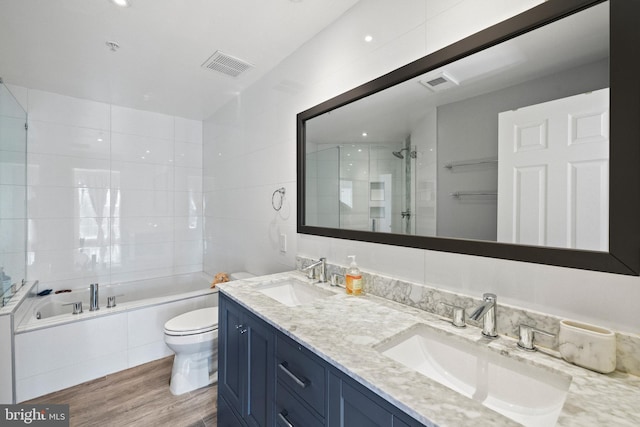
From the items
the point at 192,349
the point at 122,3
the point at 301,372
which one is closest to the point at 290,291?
the point at 301,372

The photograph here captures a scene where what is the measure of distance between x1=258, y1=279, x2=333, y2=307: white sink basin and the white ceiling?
1603mm

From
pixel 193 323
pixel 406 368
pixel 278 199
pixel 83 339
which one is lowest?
pixel 83 339

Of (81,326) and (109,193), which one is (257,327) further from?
(109,193)

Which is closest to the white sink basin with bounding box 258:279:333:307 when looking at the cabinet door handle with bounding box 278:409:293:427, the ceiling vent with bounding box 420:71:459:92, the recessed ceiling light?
the cabinet door handle with bounding box 278:409:293:427

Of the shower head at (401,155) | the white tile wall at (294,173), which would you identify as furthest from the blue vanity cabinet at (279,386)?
the shower head at (401,155)

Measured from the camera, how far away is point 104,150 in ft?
9.81

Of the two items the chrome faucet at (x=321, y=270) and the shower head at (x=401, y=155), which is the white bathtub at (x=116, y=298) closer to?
the chrome faucet at (x=321, y=270)

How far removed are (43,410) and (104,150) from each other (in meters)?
2.34

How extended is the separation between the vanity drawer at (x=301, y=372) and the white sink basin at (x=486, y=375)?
0.22 m

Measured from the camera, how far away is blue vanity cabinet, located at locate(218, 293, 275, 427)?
3.86 ft

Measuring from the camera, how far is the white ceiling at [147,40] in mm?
1585

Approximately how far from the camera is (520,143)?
0.93 m

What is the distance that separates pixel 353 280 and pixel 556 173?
91cm

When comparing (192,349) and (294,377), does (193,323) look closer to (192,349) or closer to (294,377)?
(192,349)
